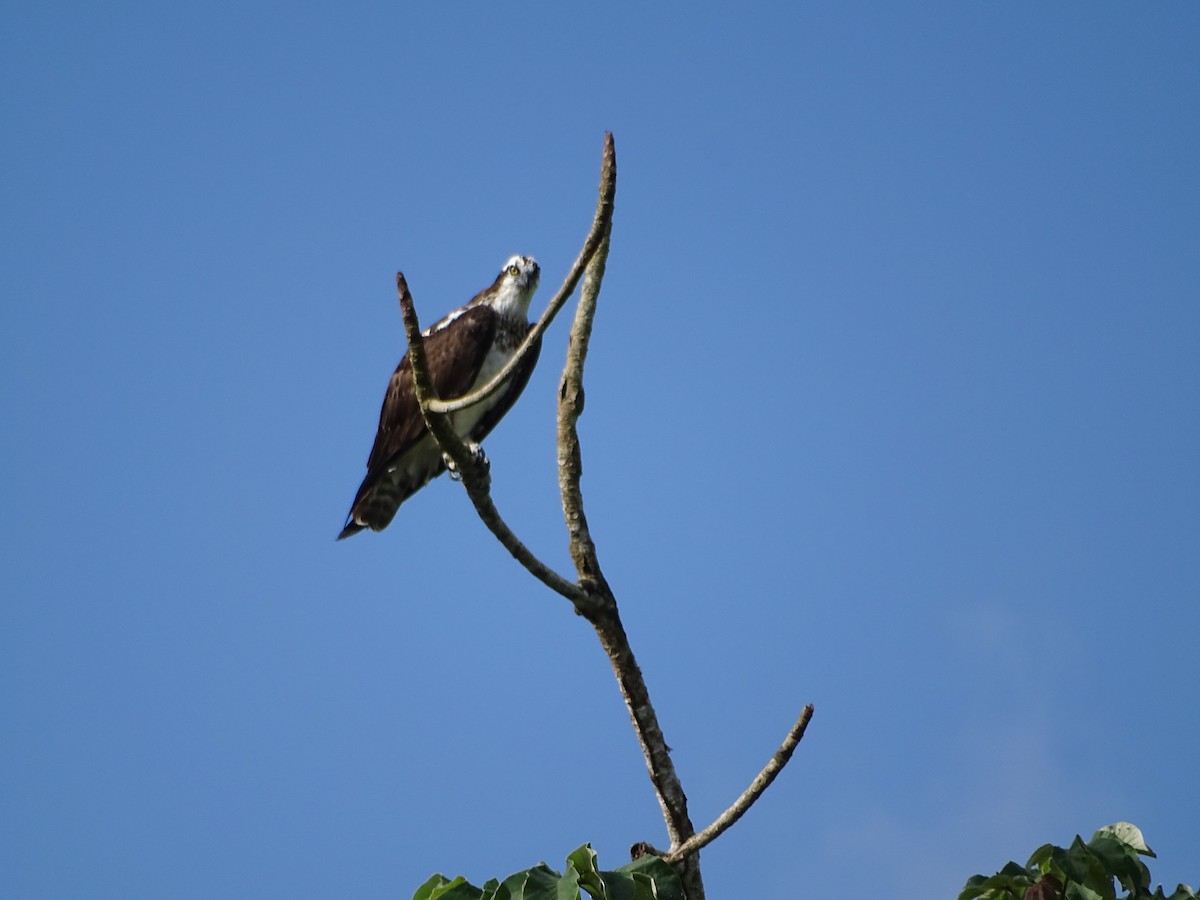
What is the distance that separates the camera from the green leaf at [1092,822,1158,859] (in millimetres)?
3256

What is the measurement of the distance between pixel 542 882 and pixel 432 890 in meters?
0.37

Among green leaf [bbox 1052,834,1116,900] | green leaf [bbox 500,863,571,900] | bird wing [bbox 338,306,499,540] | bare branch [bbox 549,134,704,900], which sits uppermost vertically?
bird wing [bbox 338,306,499,540]

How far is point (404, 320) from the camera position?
407 cm

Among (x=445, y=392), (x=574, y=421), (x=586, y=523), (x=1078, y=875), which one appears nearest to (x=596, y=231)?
(x=574, y=421)

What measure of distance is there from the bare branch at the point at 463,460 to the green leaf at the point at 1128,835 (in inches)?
70.2

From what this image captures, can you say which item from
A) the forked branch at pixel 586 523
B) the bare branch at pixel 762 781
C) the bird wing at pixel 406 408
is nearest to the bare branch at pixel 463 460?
the forked branch at pixel 586 523

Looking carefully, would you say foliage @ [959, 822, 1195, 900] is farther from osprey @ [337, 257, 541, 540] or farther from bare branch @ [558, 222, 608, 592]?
osprey @ [337, 257, 541, 540]

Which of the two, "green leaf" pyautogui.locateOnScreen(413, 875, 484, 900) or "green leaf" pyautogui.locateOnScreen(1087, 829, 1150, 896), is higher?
"green leaf" pyautogui.locateOnScreen(413, 875, 484, 900)

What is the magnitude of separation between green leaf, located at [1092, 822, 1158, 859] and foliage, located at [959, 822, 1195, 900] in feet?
0.12

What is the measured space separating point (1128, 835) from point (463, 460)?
2.42m

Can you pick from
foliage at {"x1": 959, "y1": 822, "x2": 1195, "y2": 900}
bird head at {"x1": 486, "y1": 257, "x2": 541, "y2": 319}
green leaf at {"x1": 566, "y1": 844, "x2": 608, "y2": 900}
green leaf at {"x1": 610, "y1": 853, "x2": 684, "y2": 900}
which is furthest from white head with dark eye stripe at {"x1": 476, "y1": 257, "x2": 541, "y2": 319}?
foliage at {"x1": 959, "y1": 822, "x2": 1195, "y2": 900}

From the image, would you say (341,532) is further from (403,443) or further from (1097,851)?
(1097,851)

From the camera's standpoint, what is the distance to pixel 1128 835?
333 centimetres

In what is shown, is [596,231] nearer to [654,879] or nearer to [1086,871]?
[654,879]
